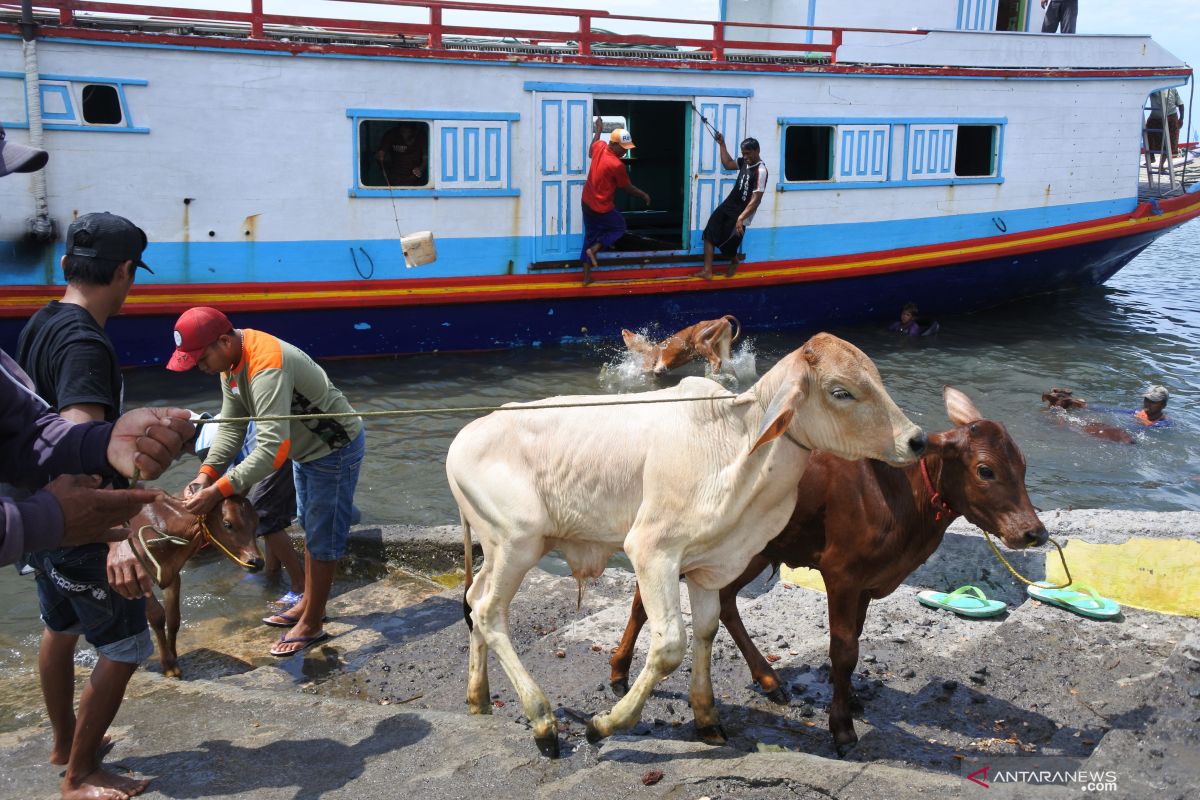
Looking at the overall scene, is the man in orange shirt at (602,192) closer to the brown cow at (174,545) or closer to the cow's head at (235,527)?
the brown cow at (174,545)

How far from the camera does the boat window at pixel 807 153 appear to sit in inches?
557

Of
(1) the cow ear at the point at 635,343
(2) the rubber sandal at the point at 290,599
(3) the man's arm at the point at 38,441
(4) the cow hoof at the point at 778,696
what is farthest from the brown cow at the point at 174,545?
(1) the cow ear at the point at 635,343

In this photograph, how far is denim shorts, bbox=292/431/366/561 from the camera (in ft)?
18.5

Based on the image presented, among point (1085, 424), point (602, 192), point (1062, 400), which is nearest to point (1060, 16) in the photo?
point (1062, 400)

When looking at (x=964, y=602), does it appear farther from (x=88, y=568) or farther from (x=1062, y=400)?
(x=1062, y=400)

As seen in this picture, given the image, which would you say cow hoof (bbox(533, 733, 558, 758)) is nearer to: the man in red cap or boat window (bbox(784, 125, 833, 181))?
the man in red cap

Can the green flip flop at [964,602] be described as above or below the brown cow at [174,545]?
below

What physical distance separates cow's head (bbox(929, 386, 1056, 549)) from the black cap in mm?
3281

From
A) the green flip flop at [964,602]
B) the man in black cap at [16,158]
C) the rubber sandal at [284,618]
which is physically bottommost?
the rubber sandal at [284,618]

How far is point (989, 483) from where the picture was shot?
4.46 meters

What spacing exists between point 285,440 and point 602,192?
771 cm

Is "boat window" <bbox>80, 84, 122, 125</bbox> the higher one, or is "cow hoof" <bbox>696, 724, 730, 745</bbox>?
"boat window" <bbox>80, 84, 122, 125</bbox>

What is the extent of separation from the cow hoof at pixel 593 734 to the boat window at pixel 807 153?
11.0m

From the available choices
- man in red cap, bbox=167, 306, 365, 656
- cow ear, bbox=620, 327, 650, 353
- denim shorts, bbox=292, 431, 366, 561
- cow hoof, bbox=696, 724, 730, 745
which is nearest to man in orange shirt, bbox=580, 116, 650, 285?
cow ear, bbox=620, 327, 650, 353
